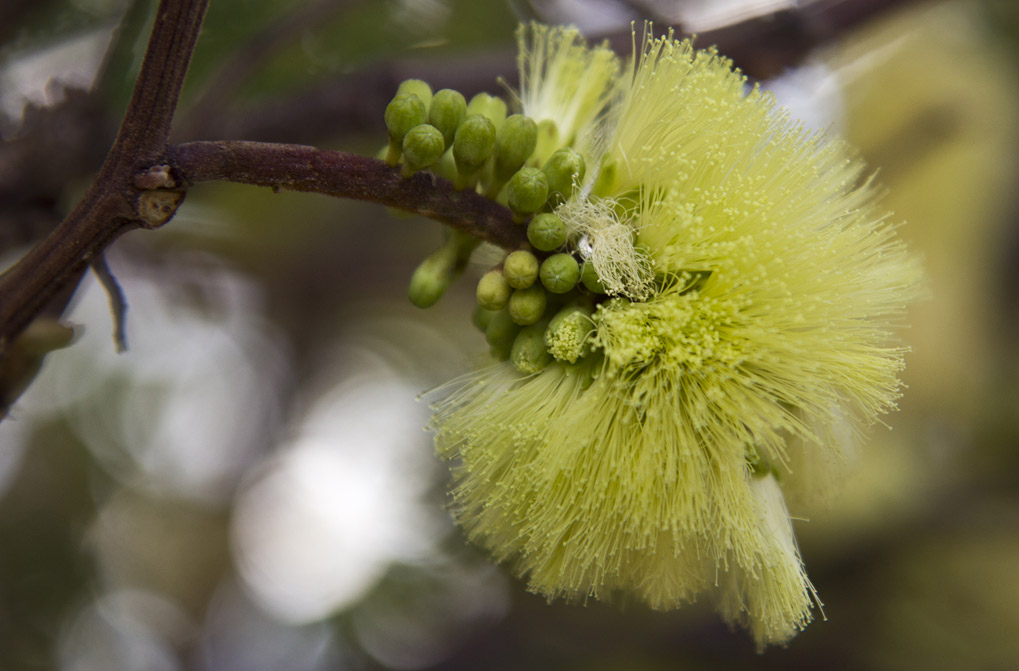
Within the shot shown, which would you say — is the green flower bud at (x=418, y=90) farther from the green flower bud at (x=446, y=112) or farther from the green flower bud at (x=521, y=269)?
the green flower bud at (x=521, y=269)

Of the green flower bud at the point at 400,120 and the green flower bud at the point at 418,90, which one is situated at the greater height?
the green flower bud at the point at 418,90

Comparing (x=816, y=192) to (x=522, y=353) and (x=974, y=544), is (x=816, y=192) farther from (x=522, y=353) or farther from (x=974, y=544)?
(x=974, y=544)

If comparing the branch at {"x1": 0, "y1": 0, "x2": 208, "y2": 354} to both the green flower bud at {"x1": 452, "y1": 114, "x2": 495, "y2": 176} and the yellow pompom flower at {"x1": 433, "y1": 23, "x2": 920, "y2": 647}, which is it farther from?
the yellow pompom flower at {"x1": 433, "y1": 23, "x2": 920, "y2": 647}

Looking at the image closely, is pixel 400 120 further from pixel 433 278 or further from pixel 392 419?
pixel 392 419

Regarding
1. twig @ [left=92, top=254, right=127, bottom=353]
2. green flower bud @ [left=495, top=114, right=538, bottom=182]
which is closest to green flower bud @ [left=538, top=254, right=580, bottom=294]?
green flower bud @ [left=495, top=114, right=538, bottom=182]

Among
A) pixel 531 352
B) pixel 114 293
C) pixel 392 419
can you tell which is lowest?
pixel 392 419

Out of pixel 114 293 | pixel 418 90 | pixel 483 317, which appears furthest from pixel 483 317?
pixel 114 293

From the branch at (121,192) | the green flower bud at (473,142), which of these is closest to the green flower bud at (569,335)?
the green flower bud at (473,142)
